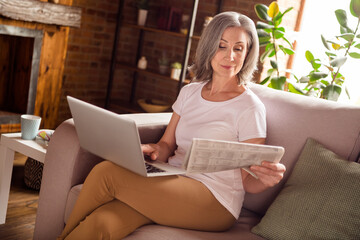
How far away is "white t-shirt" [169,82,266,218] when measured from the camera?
1655mm

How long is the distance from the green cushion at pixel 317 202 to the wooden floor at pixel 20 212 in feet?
3.95

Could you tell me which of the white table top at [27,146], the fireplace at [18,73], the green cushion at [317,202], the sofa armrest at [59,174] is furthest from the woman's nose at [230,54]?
the fireplace at [18,73]

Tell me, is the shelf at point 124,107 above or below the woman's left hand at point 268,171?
below

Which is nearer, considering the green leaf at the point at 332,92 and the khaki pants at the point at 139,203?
the khaki pants at the point at 139,203

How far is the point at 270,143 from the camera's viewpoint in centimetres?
186

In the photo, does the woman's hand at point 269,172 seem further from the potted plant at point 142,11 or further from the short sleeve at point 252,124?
the potted plant at point 142,11

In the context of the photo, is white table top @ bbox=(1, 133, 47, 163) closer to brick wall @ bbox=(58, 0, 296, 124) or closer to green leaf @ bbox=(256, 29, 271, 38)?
green leaf @ bbox=(256, 29, 271, 38)

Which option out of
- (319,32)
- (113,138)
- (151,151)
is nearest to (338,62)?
(319,32)

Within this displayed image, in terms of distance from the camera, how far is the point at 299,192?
1.63 metres

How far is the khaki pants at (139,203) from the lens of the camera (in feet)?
5.01

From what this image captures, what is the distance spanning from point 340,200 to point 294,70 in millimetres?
2501

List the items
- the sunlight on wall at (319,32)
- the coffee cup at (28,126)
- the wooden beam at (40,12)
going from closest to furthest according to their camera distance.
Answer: the coffee cup at (28,126)
the wooden beam at (40,12)
the sunlight on wall at (319,32)

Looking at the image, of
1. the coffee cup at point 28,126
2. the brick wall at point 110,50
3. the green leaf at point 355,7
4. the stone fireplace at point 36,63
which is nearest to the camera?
the coffee cup at point 28,126

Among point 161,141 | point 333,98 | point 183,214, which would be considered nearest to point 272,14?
point 333,98
